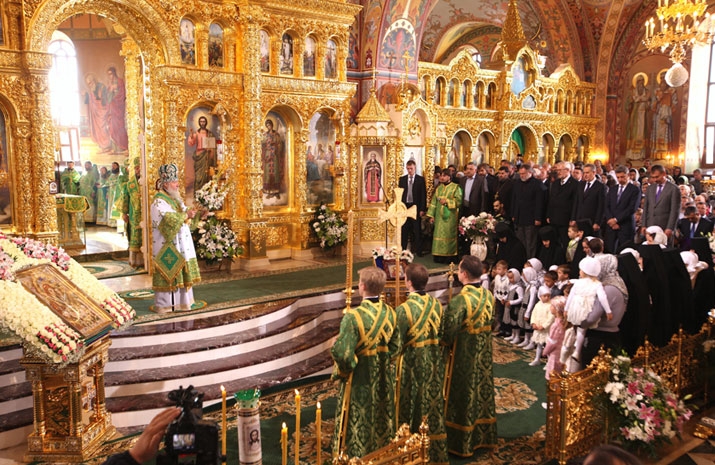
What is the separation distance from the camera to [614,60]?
19.2 m

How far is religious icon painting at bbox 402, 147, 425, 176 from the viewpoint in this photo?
572 inches

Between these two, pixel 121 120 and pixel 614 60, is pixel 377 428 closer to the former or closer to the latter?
pixel 121 120

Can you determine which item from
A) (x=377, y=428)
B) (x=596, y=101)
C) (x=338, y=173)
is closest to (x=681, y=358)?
(x=377, y=428)

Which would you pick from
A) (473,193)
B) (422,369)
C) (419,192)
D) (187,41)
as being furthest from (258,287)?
(422,369)

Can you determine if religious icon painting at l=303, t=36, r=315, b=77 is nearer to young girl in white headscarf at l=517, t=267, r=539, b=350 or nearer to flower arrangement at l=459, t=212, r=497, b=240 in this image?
flower arrangement at l=459, t=212, r=497, b=240

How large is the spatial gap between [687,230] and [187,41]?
8818 millimetres

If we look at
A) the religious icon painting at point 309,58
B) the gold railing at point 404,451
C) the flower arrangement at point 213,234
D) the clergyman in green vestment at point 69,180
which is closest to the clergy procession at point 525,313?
the gold railing at point 404,451

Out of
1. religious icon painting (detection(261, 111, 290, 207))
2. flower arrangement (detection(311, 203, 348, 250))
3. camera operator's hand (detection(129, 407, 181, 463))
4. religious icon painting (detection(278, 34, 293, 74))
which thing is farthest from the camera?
flower arrangement (detection(311, 203, 348, 250))

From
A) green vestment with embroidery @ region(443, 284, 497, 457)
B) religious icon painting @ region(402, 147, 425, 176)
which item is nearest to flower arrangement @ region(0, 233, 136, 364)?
green vestment with embroidery @ region(443, 284, 497, 457)

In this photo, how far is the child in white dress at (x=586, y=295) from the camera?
5.96m

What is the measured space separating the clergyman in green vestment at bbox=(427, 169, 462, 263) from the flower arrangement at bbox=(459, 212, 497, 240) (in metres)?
1.22

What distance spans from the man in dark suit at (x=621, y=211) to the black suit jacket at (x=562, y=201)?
60 centimetres

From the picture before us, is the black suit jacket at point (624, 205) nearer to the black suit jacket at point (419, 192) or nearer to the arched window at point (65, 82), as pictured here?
the black suit jacket at point (419, 192)

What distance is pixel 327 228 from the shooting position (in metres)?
13.1
